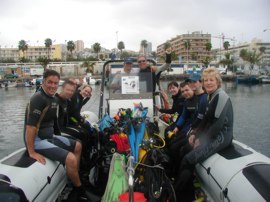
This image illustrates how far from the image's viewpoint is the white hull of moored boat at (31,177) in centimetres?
320

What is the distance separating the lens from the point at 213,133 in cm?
386

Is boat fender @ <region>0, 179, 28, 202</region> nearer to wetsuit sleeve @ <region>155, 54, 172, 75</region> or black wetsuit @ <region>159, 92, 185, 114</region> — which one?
black wetsuit @ <region>159, 92, 185, 114</region>

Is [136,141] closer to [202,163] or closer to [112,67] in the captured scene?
[202,163]

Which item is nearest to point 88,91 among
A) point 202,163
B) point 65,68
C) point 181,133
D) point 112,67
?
point 112,67

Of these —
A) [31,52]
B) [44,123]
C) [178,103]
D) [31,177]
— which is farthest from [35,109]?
[31,52]

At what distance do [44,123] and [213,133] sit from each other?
237 cm

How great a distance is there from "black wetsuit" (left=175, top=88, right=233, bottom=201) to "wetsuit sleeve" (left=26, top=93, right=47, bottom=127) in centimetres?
214

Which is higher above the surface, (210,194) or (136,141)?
(136,141)

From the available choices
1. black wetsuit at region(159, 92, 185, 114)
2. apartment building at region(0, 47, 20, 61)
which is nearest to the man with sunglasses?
black wetsuit at region(159, 92, 185, 114)

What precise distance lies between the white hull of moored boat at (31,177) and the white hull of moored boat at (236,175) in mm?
2084

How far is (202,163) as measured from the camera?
13.6 feet

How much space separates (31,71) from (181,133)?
322ft

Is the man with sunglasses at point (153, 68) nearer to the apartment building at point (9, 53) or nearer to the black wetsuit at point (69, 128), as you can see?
the black wetsuit at point (69, 128)

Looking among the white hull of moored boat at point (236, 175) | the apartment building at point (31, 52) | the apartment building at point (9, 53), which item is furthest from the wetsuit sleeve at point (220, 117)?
the apartment building at point (9, 53)
